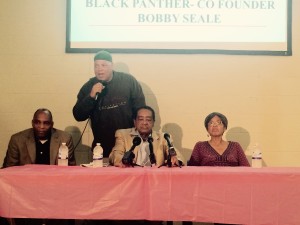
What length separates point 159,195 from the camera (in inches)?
101

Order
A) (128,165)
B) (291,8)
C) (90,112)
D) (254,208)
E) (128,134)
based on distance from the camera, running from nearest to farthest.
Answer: (254,208) → (128,165) → (128,134) → (90,112) → (291,8)

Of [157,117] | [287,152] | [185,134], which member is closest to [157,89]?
[157,117]

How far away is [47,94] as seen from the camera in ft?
13.8

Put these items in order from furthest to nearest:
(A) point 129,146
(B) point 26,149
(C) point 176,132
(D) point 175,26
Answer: (C) point 176,132 → (D) point 175,26 → (B) point 26,149 → (A) point 129,146

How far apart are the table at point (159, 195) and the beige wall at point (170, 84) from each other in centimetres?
162

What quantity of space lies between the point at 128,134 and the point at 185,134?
114 cm

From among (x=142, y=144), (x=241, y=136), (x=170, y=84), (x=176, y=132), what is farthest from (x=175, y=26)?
(x=142, y=144)

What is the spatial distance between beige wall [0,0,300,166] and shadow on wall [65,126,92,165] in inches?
0.4

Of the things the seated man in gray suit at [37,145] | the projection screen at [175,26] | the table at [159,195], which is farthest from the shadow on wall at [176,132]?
the table at [159,195]

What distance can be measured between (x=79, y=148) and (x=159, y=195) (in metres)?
1.82

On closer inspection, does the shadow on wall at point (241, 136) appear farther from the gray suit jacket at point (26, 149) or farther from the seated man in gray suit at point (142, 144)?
the gray suit jacket at point (26, 149)

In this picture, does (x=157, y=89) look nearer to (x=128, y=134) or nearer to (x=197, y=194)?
(x=128, y=134)

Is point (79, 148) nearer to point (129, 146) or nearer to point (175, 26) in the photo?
point (129, 146)

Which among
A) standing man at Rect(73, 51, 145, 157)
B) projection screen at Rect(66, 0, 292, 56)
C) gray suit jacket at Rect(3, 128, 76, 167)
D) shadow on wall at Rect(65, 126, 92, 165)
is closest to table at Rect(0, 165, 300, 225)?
gray suit jacket at Rect(3, 128, 76, 167)
